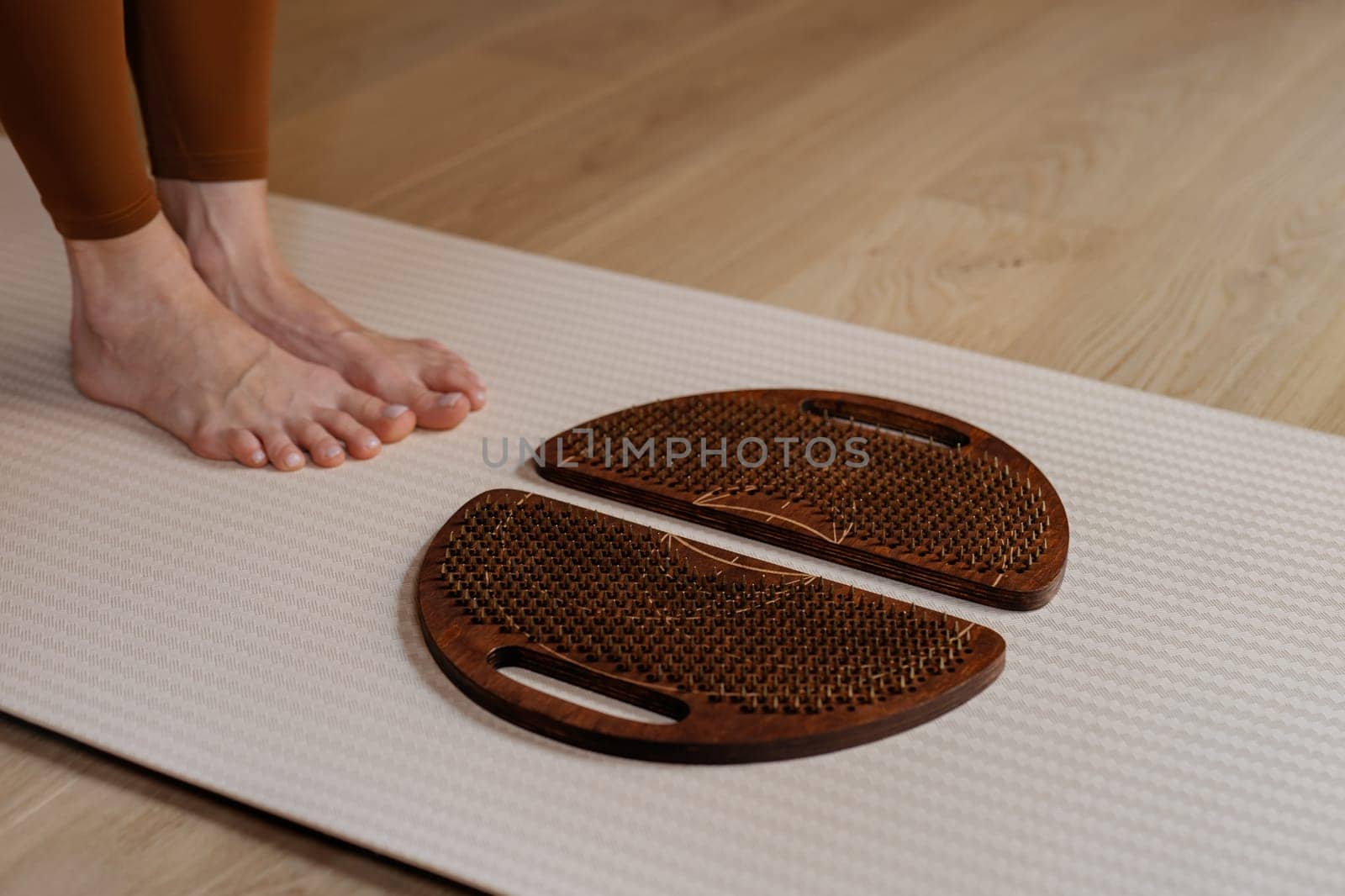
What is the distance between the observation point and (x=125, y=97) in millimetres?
1142

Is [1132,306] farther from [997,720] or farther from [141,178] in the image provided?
[141,178]

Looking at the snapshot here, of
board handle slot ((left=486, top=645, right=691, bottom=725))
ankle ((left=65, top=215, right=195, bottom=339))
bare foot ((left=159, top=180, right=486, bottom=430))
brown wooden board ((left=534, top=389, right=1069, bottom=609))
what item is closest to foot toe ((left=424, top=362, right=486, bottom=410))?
bare foot ((left=159, top=180, right=486, bottom=430))

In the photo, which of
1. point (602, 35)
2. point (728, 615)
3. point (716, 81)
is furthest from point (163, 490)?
point (602, 35)

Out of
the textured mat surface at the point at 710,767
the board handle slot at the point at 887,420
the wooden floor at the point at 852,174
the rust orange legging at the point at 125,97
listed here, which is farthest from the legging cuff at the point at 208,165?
the board handle slot at the point at 887,420

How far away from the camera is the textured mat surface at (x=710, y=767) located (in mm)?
821

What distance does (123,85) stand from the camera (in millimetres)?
1141

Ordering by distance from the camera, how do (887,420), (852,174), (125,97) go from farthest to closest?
(852,174)
(887,420)
(125,97)

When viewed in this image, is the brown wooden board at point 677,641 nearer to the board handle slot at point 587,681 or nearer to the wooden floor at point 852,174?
the board handle slot at point 587,681

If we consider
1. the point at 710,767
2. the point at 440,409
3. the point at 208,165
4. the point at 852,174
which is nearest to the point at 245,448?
the point at 440,409

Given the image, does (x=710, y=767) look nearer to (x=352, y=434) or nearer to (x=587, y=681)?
(x=587, y=681)

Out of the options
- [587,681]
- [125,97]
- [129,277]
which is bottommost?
[587,681]

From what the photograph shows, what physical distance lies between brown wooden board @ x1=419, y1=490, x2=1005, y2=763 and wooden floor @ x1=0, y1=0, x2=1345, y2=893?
0.55 feet

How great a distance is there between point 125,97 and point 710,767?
0.72m

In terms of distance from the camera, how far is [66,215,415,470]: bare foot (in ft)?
3.91
